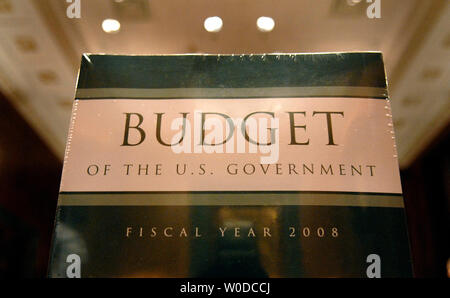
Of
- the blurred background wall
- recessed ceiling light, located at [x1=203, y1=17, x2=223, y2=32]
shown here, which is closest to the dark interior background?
the blurred background wall

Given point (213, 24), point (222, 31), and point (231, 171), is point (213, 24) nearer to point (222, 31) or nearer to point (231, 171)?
point (222, 31)

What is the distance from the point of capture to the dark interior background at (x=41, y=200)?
9.15ft

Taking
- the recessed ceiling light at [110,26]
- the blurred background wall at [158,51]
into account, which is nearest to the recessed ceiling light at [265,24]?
the blurred background wall at [158,51]

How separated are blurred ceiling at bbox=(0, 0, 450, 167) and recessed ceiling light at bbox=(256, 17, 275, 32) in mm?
19

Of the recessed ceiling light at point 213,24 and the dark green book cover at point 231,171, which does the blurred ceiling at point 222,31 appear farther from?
the dark green book cover at point 231,171

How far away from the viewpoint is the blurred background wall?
176 centimetres

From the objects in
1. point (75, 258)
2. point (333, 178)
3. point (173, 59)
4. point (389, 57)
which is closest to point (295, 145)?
point (333, 178)

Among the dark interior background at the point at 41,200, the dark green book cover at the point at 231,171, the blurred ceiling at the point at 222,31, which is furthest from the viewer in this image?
the dark interior background at the point at 41,200

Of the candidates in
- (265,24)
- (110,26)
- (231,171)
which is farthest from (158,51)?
(231,171)

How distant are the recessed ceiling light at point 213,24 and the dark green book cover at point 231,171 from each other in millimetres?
599

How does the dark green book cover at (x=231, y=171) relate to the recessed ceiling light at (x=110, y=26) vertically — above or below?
below

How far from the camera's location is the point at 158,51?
6.27ft
